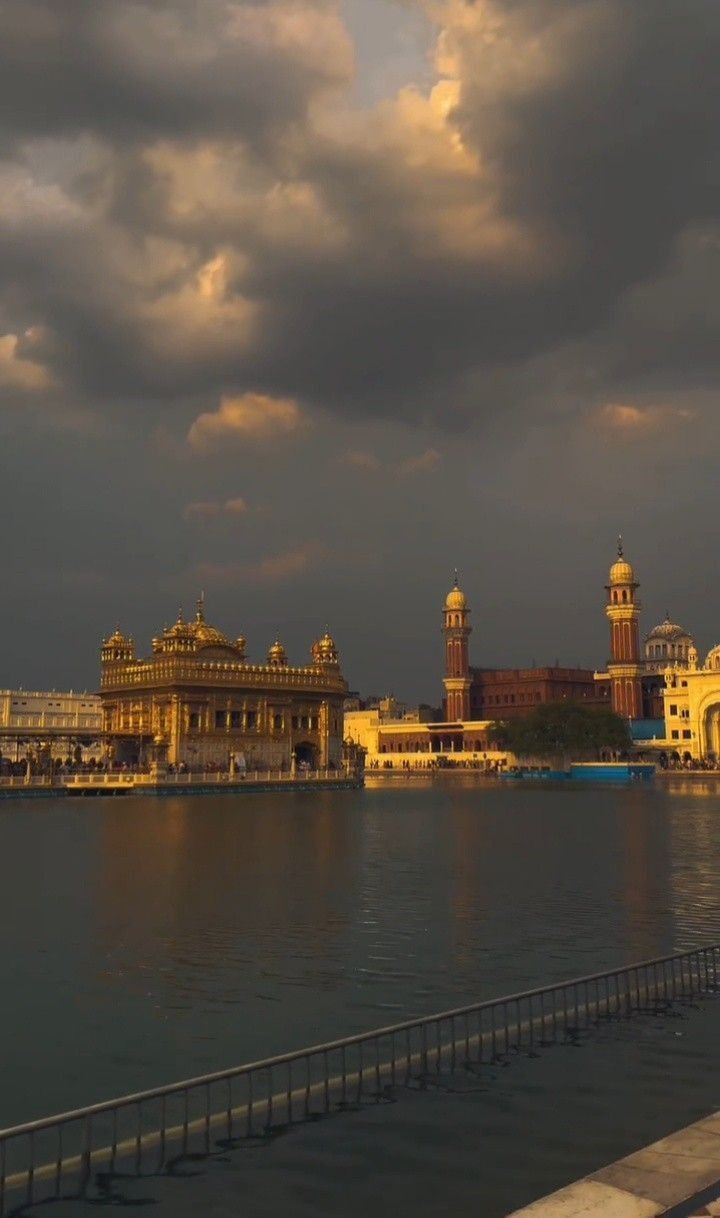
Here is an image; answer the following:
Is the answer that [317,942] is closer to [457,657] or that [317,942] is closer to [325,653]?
[325,653]

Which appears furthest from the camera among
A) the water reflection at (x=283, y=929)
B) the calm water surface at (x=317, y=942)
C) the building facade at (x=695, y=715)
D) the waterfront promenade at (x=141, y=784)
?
the building facade at (x=695, y=715)

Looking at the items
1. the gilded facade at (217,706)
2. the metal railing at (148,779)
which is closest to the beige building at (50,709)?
the gilded facade at (217,706)

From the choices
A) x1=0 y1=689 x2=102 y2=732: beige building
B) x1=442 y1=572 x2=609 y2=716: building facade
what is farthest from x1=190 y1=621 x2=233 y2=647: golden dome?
x1=442 y1=572 x2=609 y2=716: building facade

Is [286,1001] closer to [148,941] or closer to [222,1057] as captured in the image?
[222,1057]

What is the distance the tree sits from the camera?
118 m

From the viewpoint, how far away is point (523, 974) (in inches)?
691

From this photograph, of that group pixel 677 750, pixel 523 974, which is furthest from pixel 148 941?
pixel 677 750

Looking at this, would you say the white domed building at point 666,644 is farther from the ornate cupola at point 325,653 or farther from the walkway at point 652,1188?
the walkway at point 652,1188

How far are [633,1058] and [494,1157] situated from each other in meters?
3.55

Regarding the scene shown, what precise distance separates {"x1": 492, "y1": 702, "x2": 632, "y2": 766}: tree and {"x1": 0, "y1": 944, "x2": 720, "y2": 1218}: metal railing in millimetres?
104242

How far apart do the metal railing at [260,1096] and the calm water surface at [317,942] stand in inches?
22.8

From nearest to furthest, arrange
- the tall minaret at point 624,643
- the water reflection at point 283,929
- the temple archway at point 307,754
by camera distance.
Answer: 1. the water reflection at point 283,929
2. the temple archway at point 307,754
3. the tall minaret at point 624,643

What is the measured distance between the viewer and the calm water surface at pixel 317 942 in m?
12.6

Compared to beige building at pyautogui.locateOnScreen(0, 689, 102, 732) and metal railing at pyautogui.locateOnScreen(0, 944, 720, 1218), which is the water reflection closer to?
metal railing at pyautogui.locateOnScreen(0, 944, 720, 1218)
